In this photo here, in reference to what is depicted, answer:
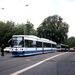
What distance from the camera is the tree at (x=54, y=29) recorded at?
96812 millimetres

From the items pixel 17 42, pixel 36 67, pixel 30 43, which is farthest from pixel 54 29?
pixel 36 67

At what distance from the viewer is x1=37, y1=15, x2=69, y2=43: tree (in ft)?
318

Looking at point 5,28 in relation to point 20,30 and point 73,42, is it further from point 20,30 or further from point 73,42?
point 73,42

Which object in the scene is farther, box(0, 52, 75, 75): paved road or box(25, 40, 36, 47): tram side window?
→ box(25, 40, 36, 47): tram side window

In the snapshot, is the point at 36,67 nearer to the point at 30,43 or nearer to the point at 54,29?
the point at 30,43

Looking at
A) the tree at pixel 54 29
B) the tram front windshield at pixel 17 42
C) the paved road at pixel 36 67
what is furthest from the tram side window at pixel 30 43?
the tree at pixel 54 29

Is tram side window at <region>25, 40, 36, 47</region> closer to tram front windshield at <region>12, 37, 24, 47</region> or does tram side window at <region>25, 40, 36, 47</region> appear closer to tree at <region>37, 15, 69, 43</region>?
tram front windshield at <region>12, 37, 24, 47</region>

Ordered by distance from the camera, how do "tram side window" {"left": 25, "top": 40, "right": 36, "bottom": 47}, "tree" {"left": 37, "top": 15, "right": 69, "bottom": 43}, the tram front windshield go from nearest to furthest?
the tram front windshield < "tram side window" {"left": 25, "top": 40, "right": 36, "bottom": 47} < "tree" {"left": 37, "top": 15, "right": 69, "bottom": 43}

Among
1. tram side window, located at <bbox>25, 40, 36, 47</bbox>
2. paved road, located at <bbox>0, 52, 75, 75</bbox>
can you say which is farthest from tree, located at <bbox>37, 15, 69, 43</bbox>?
paved road, located at <bbox>0, 52, 75, 75</bbox>

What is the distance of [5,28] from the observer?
74.5 metres

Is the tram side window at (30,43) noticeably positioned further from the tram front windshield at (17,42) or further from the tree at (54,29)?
the tree at (54,29)

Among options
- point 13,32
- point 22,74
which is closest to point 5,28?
point 13,32

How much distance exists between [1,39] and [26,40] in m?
43.7

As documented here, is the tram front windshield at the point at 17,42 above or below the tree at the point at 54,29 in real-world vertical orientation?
below
